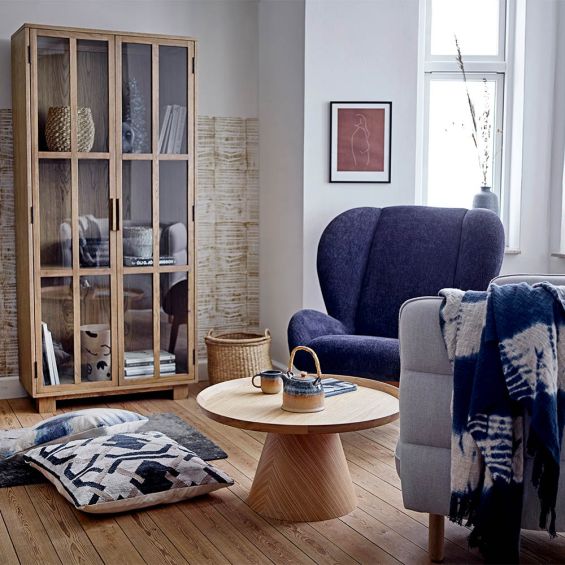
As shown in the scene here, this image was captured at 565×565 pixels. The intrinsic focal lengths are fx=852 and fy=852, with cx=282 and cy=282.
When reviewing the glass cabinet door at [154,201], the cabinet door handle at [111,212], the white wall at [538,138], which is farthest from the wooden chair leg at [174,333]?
the white wall at [538,138]

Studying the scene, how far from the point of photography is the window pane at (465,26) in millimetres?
4887

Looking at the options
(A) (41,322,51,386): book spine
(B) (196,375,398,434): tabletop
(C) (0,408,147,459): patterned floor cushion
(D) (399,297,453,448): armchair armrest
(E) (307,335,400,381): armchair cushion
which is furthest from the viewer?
(A) (41,322,51,386): book spine

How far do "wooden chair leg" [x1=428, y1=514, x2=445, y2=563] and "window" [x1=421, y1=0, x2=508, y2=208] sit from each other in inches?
109

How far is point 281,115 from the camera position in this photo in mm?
4809

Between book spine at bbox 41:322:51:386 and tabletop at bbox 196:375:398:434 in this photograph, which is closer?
tabletop at bbox 196:375:398:434

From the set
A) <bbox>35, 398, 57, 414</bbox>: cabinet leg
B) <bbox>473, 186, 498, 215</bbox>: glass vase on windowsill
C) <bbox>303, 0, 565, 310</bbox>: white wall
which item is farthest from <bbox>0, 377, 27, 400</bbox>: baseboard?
<bbox>473, 186, 498, 215</bbox>: glass vase on windowsill

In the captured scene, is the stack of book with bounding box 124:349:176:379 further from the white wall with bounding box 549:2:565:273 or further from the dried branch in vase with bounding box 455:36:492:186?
the white wall with bounding box 549:2:565:273

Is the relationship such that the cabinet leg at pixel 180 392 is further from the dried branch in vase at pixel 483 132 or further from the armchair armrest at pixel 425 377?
the armchair armrest at pixel 425 377

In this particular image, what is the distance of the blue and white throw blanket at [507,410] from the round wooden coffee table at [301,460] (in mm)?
533

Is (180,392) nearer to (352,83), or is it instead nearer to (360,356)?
(360,356)

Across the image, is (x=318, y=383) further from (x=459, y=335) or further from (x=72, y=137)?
(x=72, y=137)

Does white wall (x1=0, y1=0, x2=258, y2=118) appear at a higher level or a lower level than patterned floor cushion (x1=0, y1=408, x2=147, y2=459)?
higher

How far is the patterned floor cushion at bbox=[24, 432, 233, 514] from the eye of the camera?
2.87 metres

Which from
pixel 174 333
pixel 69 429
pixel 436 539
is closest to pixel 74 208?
pixel 174 333
